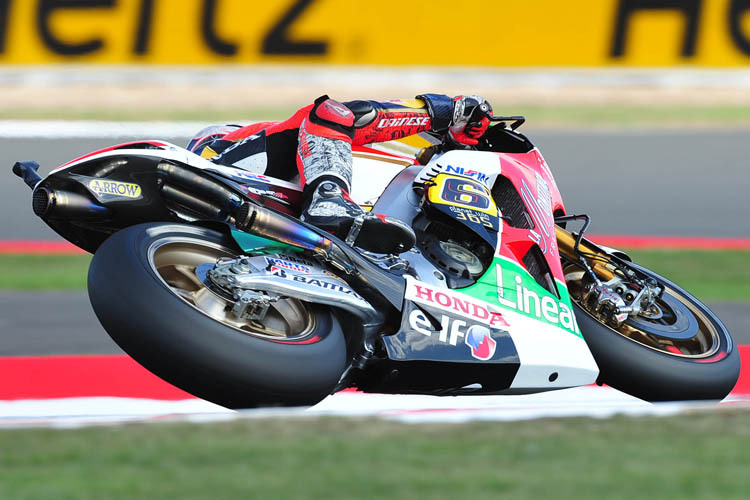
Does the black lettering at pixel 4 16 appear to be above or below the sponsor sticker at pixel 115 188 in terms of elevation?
below

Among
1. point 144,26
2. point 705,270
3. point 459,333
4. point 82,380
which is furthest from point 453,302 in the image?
point 144,26

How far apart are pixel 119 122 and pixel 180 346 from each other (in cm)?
828

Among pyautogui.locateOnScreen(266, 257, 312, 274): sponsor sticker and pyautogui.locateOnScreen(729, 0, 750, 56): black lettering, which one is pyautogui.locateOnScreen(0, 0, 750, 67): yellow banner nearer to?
pyautogui.locateOnScreen(729, 0, 750, 56): black lettering

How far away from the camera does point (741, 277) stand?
6.30 metres

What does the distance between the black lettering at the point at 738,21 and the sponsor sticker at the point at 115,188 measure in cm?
993

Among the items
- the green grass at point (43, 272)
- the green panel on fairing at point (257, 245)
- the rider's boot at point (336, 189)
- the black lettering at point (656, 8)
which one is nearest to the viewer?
the green panel on fairing at point (257, 245)

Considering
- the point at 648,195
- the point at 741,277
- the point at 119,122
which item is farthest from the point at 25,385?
the point at 119,122

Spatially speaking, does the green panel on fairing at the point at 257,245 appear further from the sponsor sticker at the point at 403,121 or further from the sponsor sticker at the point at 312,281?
the sponsor sticker at the point at 403,121

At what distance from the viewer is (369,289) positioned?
3410 mm

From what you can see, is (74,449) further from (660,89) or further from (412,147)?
(660,89)

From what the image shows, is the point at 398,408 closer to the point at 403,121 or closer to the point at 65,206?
the point at 403,121

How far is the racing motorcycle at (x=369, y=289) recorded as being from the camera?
3.04 meters

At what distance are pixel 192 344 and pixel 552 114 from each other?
9207mm

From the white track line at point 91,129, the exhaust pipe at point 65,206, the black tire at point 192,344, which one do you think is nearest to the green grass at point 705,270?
the black tire at point 192,344
